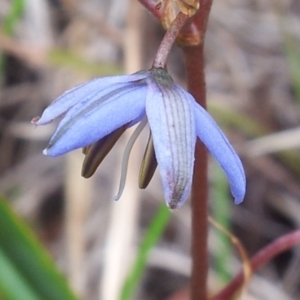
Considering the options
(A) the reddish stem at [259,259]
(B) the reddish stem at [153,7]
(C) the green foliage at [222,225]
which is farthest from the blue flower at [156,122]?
(C) the green foliage at [222,225]

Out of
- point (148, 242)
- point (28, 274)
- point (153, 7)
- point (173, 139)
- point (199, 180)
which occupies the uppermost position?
point (153, 7)

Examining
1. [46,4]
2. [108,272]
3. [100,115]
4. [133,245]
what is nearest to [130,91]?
[100,115]

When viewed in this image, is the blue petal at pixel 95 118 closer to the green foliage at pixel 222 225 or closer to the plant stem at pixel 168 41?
the plant stem at pixel 168 41

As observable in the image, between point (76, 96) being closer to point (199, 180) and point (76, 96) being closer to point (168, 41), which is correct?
point (168, 41)

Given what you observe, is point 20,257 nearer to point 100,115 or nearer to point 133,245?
point 100,115

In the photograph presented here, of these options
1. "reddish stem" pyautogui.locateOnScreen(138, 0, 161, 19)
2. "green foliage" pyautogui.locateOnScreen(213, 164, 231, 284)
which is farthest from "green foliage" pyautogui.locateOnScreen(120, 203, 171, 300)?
"reddish stem" pyautogui.locateOnScreen(138, 0, 161, 19)

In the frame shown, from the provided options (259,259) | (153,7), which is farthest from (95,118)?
(259,259)

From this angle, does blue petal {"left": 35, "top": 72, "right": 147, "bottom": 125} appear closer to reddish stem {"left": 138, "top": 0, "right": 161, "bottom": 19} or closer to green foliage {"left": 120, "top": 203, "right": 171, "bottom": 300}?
reddish stem {"left": 138, "top": 0, "right": 161, "bottom": 19}
